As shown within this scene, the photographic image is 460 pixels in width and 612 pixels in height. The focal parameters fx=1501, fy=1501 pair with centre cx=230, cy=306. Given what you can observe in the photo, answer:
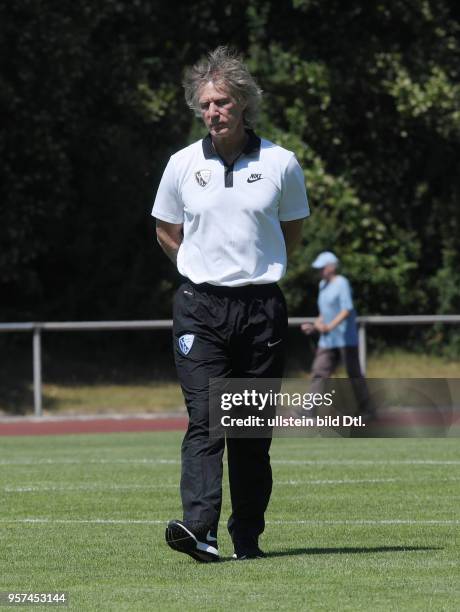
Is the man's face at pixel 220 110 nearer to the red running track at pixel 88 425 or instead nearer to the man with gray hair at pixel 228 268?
the man with gray hair at pixel 228 268

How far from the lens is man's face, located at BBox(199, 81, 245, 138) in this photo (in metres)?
7.23

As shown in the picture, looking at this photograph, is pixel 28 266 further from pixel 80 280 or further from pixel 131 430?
pixel 131 430

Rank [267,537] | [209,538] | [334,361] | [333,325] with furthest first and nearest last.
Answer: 1. [334,361]
2. [333,325]
3. [267,537]
4. [209,538]

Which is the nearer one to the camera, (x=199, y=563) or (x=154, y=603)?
(x=154, y=603)

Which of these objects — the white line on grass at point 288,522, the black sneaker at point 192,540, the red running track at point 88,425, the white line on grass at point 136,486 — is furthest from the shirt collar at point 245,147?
the red running track at point 88,425

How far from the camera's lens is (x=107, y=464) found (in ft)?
43.8

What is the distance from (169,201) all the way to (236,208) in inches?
16.8

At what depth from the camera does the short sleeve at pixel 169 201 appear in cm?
740

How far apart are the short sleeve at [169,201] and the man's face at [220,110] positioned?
0.31m

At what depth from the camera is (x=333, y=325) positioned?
18500 millimetres

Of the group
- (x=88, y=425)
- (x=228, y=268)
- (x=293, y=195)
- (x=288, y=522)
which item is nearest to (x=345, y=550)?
(x=288, y=522)

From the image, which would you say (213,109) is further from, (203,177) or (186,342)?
(186,342)

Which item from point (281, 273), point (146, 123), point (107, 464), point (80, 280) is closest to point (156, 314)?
point (80, 280)

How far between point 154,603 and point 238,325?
1.72 m
